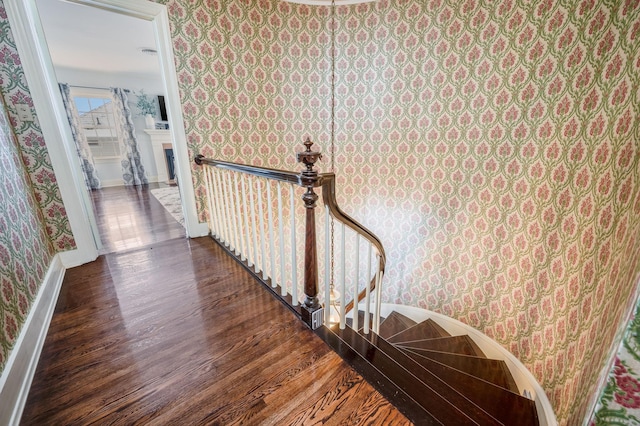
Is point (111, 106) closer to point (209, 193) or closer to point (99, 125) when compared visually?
point (99, 125)

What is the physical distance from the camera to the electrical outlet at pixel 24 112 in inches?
71.6

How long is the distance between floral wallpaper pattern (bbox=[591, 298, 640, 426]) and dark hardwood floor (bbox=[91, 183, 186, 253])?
3111mm

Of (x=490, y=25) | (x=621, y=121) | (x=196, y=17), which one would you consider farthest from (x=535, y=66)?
(x=196, y=17)

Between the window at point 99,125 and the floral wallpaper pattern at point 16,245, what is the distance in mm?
5017

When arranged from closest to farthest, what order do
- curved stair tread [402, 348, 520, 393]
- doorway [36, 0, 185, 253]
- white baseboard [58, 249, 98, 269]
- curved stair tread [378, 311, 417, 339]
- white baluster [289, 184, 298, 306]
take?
white baluster [289, 184, 298, 306] → white baseboard [58, 249, 98, 269] → curved stair tread [402, 348, 520, 393] → doorway [36, 0, 185, 253] → curved stair tread [378, 311, 417, 339]

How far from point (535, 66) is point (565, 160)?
769 mm

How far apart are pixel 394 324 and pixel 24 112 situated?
147 inches

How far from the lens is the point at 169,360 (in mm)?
1293

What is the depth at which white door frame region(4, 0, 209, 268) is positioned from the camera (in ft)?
5.95

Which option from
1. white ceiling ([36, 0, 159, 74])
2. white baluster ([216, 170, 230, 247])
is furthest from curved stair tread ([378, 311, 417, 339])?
white ceiling ([36, 0, 159, 74])

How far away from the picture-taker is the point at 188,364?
1.27 m

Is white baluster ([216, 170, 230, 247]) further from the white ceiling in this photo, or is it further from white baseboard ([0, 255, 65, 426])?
the white ceiling

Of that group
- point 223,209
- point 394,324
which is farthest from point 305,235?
point 394,324

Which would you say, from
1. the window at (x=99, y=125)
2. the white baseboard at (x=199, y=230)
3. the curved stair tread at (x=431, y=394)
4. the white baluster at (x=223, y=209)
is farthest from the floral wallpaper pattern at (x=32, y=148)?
the window at (x=99, y=125)
